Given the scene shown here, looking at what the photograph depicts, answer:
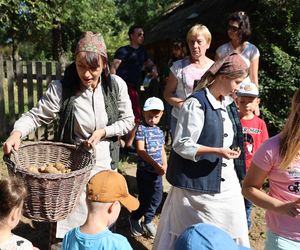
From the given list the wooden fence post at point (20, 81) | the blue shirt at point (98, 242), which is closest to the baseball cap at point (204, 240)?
the blue shirt at point (98, 242)

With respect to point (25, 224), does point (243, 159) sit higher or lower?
higher

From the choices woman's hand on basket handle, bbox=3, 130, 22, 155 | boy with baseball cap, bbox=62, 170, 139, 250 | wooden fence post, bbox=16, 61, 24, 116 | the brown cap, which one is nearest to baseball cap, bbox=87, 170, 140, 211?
boy with baseball cap, bbox=62, 170, 139, 250

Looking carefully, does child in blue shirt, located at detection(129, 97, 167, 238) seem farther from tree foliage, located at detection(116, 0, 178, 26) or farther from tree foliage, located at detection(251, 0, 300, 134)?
tree foliage, located at detection(116, 0, 178, 26)

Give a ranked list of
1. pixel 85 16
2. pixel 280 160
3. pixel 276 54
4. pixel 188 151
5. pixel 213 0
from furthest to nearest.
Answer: pixel 85 16
pixel 213 0
pixel 276 54
pixel 188 151
pixel 280 160

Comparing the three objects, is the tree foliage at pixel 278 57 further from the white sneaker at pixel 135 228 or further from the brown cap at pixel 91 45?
the brown cap at pixel 91 45

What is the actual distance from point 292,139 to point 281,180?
0.83ft

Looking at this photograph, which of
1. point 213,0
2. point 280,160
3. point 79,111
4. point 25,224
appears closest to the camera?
point 280,160

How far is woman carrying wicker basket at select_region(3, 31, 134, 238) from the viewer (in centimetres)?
281

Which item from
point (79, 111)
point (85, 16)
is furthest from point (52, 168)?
point (85, 16)

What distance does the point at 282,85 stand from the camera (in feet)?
22.0

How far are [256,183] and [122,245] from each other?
83 centimetres

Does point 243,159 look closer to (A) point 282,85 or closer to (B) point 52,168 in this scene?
(B) point 52,168

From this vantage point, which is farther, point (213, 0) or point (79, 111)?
point (213, 0)

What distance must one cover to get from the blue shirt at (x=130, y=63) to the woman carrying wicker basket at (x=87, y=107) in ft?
11.5
